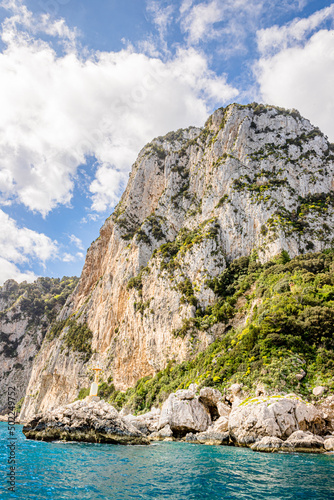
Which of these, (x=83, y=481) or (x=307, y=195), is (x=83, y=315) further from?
(x=83, y=481)

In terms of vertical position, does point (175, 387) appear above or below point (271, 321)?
below

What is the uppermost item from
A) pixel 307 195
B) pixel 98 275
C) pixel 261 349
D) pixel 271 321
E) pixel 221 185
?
pixel 221 185

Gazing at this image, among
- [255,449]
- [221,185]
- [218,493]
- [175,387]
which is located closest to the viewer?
[218,493]

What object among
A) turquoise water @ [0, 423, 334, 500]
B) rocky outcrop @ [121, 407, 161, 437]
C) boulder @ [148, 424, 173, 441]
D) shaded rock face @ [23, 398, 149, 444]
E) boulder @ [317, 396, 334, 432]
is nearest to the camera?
turquoise water @ [0, 423, 334, 500]

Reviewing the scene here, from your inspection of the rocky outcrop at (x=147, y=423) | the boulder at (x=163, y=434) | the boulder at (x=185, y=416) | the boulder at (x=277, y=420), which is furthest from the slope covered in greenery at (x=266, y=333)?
the boulder at (x=163, y=434)

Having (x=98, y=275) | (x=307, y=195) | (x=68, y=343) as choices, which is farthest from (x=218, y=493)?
(x=98, y=275)

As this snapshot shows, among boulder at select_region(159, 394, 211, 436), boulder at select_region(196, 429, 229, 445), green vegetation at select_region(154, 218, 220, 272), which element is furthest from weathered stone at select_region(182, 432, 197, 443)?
green vegetation at select_region(154, 218, 220, 272)

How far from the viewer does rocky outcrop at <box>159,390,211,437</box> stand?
30538 mm

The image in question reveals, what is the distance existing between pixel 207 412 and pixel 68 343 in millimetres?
58364

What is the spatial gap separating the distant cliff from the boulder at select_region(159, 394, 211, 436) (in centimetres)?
8818

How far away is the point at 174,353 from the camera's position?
52188 millimetres

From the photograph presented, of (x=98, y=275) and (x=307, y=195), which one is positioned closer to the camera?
(x=307, y=195)

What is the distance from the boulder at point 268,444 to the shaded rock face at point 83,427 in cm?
1012

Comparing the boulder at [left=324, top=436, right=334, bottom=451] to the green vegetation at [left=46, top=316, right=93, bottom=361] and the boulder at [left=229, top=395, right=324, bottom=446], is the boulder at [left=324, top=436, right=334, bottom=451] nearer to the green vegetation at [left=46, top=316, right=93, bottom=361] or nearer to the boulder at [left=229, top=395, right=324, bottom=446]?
the boulder at [left=229, top=395, right=324, bottom=446]
